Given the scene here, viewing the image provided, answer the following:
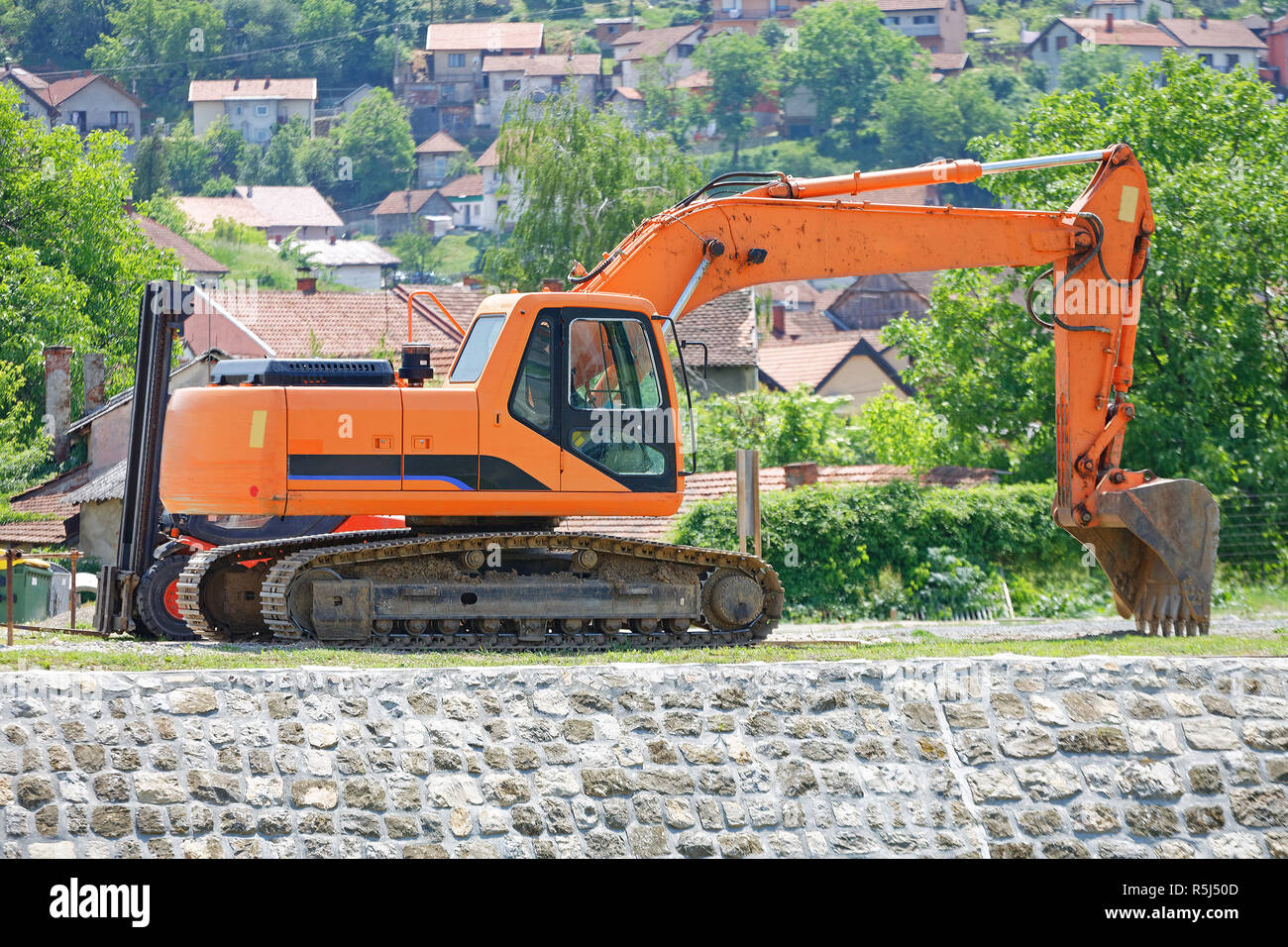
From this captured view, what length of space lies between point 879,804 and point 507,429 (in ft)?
14.9

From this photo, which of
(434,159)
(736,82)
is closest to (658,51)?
(736,82)

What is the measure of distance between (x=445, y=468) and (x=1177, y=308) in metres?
17.0

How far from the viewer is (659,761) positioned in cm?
915

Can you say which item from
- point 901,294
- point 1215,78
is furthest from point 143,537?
point 901,294

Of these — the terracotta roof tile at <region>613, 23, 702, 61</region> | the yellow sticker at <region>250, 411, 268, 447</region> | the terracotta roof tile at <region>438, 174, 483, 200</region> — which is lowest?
the yellow sticker at <region>250, 411, 268, 447</region>

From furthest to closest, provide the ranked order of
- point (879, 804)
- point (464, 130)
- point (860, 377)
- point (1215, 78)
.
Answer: point (464, 130), point (860, 377), point (1215, 78), point (879, 804)

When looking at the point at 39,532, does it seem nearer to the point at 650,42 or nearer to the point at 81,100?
the point at 81,100

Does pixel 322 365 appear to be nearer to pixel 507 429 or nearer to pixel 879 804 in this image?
pixel 507 429

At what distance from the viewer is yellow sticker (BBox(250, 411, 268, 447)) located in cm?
1186

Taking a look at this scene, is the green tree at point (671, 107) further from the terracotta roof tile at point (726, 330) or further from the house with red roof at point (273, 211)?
the terracotta roof tile at point (726, 330)

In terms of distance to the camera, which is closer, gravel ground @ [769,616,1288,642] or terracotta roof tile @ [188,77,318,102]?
gravel ground @ [769,616,1288,642]

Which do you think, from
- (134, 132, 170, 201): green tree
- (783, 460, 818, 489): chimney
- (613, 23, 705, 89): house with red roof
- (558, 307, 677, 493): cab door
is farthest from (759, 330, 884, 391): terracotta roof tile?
(613, 23, 705, 89): house with red roof

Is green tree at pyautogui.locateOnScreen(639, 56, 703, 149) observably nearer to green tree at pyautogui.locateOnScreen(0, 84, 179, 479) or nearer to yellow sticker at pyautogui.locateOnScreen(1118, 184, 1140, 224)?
green tree at pyautogui.locateOnScreen(0, 84, 179, 479)

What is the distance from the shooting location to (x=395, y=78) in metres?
164
